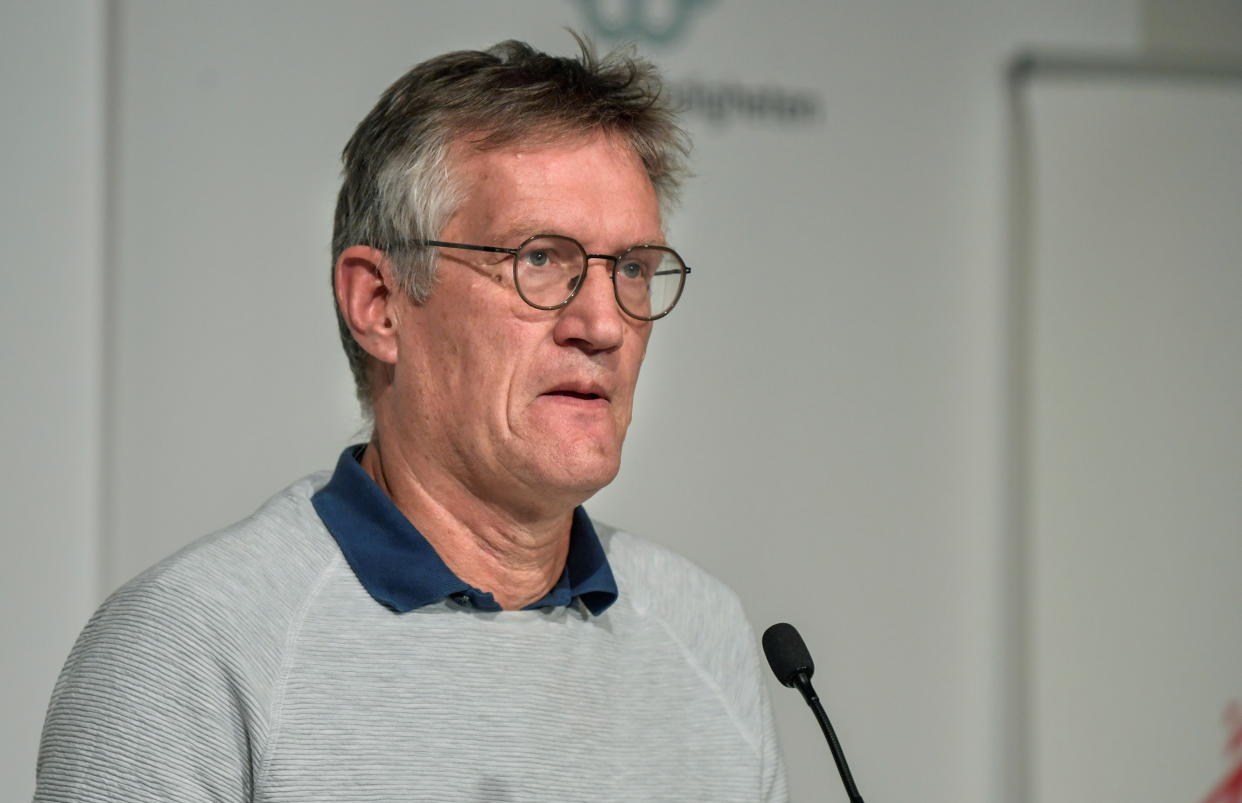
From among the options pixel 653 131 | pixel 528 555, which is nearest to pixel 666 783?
pixel 528 555

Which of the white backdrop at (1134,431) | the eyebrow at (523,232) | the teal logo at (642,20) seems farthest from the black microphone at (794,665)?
the white backdrop at (1134,431)

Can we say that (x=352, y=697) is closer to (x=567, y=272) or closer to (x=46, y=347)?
(x=567, y=272)

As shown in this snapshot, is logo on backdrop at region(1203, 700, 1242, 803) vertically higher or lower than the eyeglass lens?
lower

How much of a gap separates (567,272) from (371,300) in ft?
→ 0.84

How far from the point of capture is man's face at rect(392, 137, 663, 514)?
4.52 feet

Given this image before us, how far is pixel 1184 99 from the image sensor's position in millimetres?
2893

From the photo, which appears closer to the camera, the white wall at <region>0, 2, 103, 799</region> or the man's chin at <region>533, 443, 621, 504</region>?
the man's chin at <region>533, 443, 621, 504</region>

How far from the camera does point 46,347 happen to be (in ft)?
6.92

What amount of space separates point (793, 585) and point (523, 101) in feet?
4.97

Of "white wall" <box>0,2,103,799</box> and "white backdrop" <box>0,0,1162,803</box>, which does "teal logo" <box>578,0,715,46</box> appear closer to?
"white backdrop" <box>0,0,1162,803</box>

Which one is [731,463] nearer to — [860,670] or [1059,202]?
[860,670]

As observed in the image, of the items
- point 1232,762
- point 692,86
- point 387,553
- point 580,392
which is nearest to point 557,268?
point 580,392

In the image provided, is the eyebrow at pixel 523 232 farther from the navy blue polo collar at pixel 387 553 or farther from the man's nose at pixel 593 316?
the navy blue polo collar at pixel 387 553

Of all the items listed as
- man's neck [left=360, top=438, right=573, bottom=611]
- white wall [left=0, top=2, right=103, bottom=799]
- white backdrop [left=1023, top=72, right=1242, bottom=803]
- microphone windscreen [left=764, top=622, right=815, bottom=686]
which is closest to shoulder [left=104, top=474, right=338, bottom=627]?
man's neck [left=360, top=438, right=573, bottom=611]
